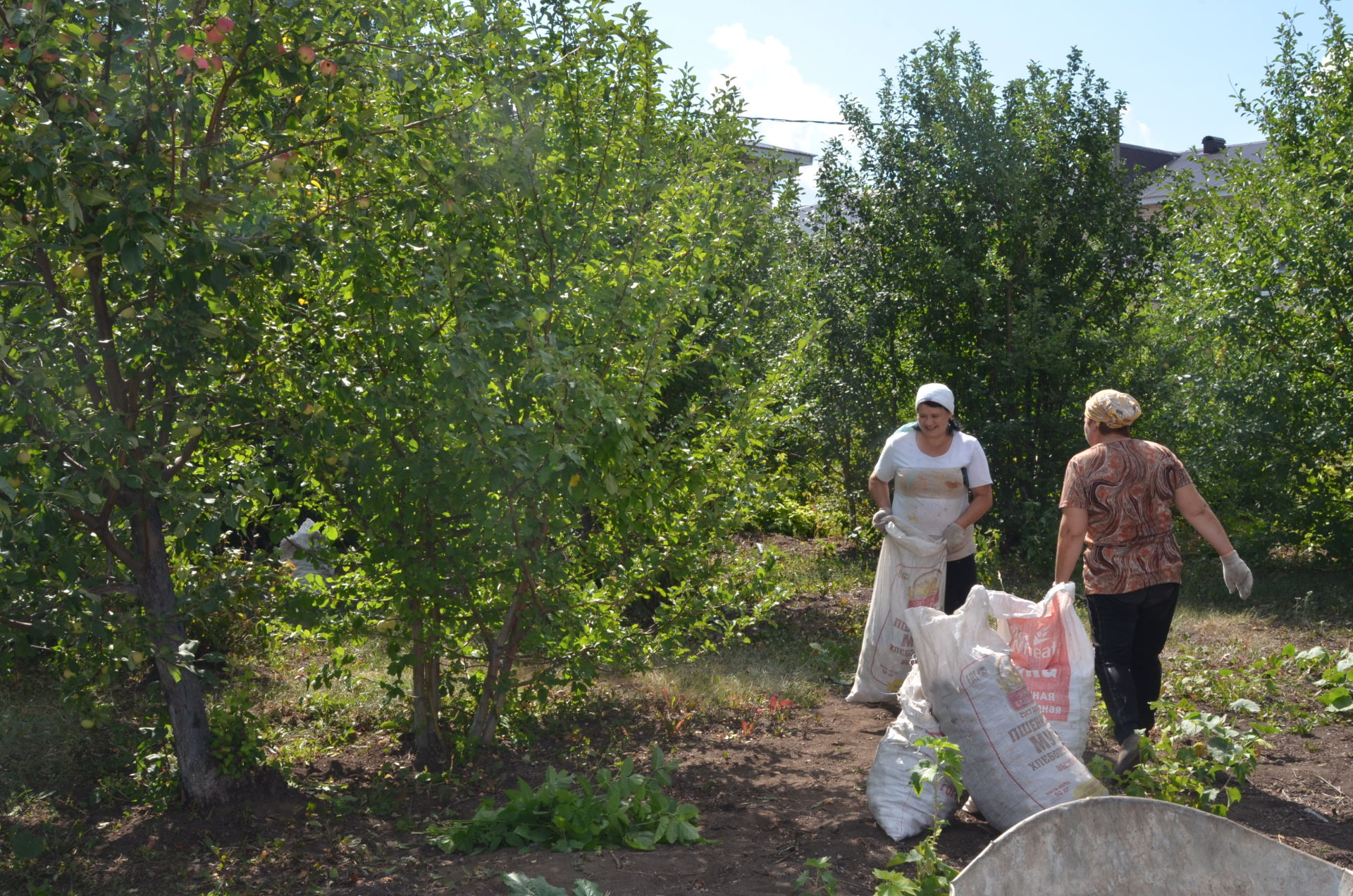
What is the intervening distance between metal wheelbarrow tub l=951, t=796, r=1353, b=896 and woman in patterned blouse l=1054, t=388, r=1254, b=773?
2187 millimetres

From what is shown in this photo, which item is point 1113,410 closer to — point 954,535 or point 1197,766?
point 954,535

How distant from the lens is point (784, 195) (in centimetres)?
838

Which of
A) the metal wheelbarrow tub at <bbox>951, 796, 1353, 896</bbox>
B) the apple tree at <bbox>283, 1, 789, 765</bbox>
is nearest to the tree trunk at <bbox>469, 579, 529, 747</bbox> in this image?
the apple tree at <bbox>283, 1, 789, 765</bbox>

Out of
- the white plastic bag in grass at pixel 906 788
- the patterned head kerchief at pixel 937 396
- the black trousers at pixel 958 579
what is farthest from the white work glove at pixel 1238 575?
the white plastic bag in grass at pixel 906 788

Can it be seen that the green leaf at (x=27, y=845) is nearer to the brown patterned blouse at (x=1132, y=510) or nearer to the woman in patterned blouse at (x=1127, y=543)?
the woman in patterned blouse at (x=1127, y=543)

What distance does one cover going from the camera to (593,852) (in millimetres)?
3656

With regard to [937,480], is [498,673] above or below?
below

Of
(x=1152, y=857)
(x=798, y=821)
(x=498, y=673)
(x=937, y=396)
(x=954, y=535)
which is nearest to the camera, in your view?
(x=1152, y=857)

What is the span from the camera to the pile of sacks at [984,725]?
380cm

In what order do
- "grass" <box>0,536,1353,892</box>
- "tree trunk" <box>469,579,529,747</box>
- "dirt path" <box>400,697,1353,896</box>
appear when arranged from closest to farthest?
1. "dirt path" <box>400,697,1353,896</box>
2. "grass" <box>0,536,1353,892</box>
3. "tree trunk" <box>469,579,529,747</box>

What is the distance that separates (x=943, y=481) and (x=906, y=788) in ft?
6.43

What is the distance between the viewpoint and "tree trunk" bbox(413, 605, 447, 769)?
480cm

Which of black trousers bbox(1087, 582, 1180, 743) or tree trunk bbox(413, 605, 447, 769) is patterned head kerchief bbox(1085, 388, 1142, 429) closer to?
black trousers bbox(1087, 582, 1180, 743)

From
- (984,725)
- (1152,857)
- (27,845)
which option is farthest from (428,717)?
(1152,857)
